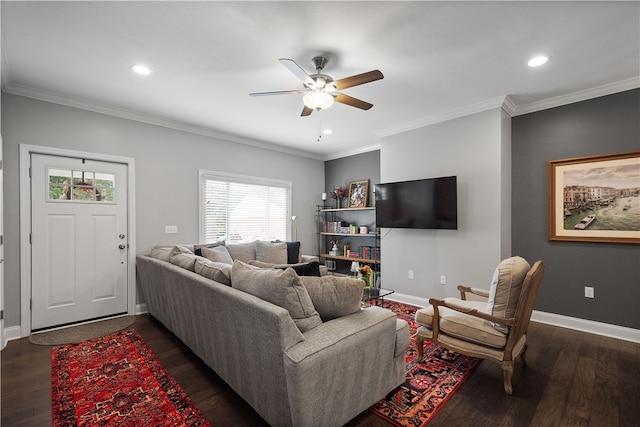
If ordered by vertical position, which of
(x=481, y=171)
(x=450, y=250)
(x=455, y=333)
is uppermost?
(x=481, y=171)

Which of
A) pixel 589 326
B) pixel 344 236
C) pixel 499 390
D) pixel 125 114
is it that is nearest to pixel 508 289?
pixel 499 390

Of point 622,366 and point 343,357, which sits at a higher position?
point 343,357

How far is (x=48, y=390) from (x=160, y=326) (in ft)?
4.16

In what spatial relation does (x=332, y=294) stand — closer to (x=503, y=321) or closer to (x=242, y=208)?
(x=503, y=321)

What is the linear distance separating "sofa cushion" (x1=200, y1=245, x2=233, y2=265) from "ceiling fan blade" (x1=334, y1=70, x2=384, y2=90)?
2.63m

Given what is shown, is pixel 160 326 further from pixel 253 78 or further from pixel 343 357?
pixel 253 78

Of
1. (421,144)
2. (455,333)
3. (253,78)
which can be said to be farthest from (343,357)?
(421,144)

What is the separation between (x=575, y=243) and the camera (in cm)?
338

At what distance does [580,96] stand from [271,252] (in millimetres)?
4518

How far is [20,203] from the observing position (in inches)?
123

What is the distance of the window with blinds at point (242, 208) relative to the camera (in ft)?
15.3

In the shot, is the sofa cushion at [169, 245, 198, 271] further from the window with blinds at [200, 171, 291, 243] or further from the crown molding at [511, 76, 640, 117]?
the crown molding at [511, 76, 640, 117]

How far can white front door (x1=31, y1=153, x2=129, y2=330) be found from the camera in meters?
3.25

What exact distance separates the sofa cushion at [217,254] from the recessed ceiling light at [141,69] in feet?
6.97
